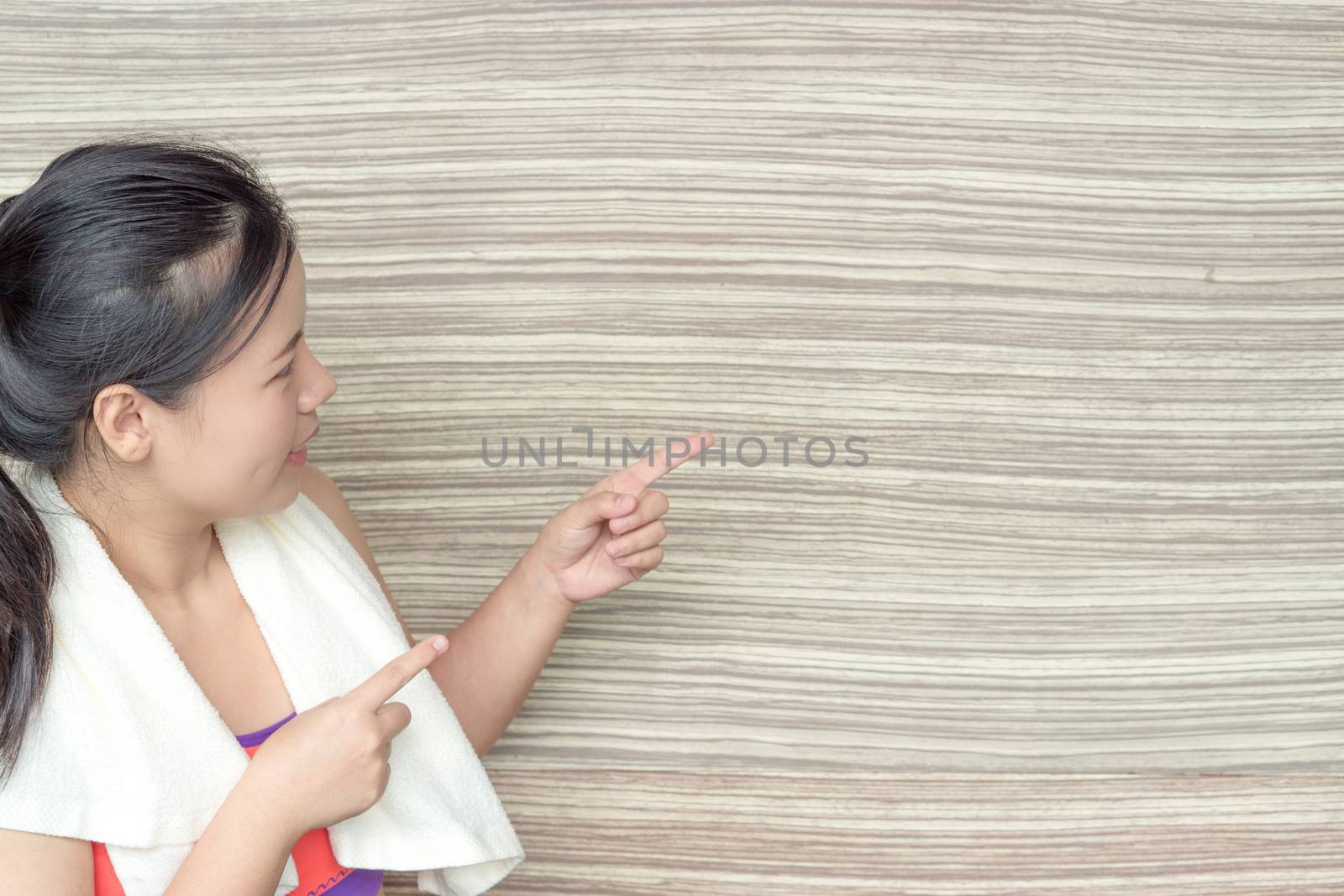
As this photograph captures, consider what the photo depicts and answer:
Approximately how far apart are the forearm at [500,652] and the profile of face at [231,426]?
252mm

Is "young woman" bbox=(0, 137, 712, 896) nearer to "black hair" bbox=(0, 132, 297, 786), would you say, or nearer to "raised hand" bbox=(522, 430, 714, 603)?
"black hair" bbox=(0, 132, 297, 786)

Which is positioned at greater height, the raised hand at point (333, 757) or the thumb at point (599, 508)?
the thumb at point (599, 508)

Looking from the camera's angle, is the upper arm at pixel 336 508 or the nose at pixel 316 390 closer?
the nose at pixel 316 390

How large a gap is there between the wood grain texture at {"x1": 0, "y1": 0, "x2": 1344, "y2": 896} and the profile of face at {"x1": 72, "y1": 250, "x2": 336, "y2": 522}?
15.8 inches

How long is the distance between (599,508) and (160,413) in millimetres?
320

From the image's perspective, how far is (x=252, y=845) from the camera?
0.65 meters

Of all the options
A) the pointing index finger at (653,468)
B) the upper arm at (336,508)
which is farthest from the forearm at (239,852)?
the pointing index finger at (653,468)

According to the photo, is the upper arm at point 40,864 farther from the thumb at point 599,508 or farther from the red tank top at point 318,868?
the thumb at point 599,508

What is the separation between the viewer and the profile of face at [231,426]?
0.66 m

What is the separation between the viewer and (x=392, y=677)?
0.69 metres

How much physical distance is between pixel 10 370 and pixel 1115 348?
986 millimetres

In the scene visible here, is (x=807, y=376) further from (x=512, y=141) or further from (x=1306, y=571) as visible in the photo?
(x=1306, y=571)

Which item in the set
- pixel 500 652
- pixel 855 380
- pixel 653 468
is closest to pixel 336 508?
pixel 500 652

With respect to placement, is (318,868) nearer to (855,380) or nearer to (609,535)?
(609,535)
